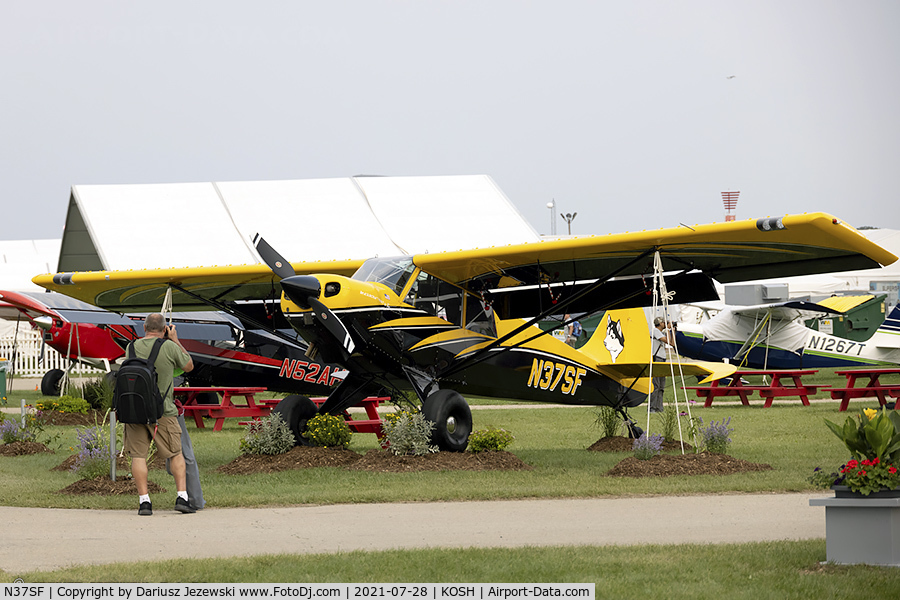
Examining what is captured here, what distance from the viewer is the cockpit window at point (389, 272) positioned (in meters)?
13.4

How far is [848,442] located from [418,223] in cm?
2882

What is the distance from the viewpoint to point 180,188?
35.2 m

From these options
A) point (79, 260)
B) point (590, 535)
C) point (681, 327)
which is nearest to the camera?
point (590, 535)

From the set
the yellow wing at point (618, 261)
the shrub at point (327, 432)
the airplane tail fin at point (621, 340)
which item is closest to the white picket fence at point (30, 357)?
the yellow wing at point (618, 261)

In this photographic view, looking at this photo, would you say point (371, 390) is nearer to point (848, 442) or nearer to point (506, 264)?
point (506, 264)

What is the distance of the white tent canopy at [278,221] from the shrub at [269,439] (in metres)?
18.4

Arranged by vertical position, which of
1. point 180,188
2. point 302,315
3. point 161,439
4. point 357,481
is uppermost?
point 180,188

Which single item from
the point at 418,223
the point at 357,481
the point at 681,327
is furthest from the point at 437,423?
the point at 418,223

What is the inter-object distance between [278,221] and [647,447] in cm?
2375

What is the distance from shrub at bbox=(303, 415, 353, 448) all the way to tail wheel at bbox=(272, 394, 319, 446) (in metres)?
0.21

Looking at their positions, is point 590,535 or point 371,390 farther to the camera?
point 371,390

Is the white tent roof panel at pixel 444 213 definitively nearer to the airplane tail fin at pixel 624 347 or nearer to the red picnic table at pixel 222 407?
the red picnic table at pixel 222 407

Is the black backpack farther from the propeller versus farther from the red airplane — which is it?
the red airplane

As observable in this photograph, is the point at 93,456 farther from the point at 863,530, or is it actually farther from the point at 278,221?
the point at 278,221
